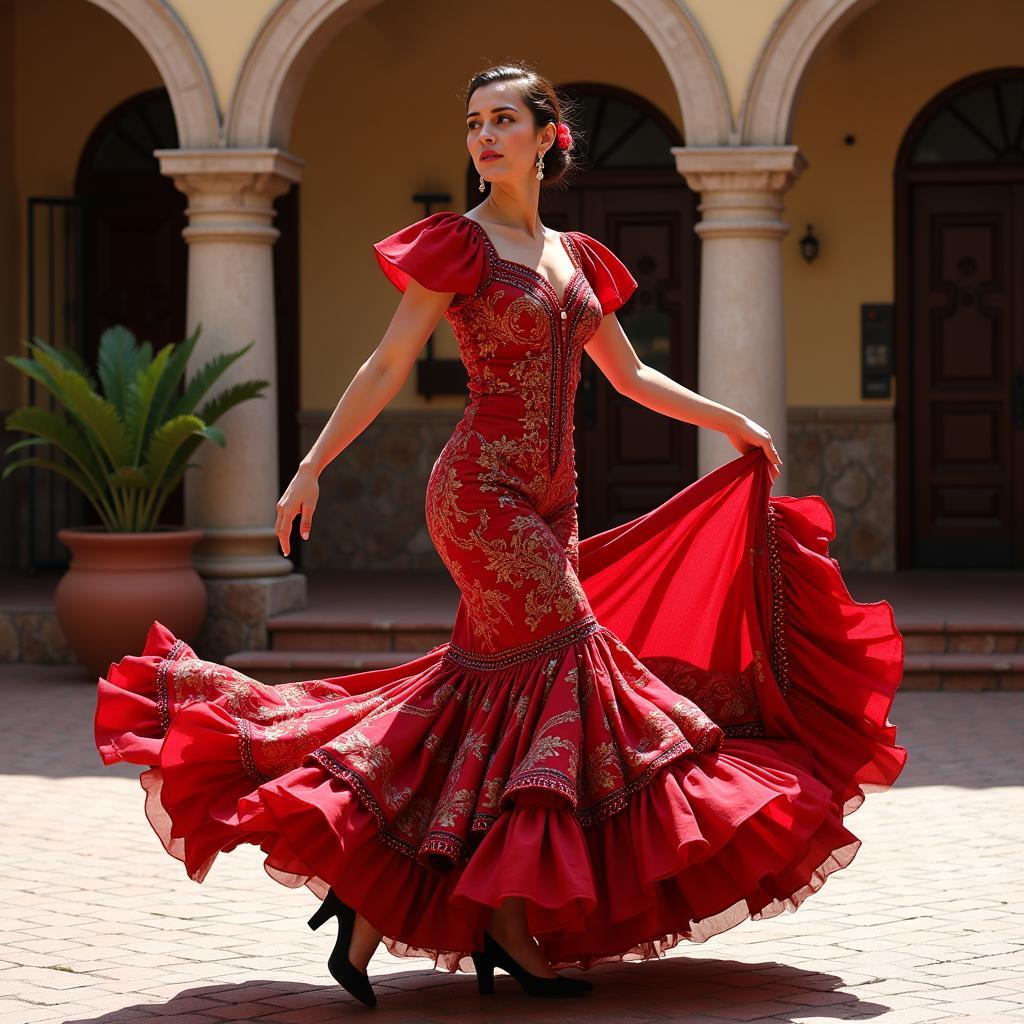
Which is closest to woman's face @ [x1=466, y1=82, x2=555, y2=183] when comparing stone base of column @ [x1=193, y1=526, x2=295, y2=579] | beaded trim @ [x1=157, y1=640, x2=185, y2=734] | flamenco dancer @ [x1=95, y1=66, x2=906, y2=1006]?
flamenco dancer @ [x1=95, y1=66, x2=906, y2=1006]

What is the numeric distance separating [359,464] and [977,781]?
20.0 ft

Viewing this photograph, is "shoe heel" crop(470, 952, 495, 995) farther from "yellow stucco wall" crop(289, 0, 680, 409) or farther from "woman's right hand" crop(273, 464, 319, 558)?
"yellow stucco wall" crop(289, 0, 680, 409)

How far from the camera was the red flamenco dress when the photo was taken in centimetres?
375

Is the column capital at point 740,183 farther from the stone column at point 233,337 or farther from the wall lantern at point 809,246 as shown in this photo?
the wall lantern at point 809,246

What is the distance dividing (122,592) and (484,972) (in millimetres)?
5730

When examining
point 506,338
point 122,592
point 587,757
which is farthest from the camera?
point 122,592

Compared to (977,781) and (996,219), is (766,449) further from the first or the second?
(996,219)

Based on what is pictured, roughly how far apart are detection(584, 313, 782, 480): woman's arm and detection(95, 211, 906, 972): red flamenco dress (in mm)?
54

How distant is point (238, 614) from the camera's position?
991 centimetres

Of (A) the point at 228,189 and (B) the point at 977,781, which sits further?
(A) the point at 228,189

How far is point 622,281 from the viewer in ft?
14.8

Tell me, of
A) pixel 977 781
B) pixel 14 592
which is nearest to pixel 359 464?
pixel 14 592

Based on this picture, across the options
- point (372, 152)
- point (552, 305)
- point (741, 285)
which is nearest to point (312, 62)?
point (372, 152)

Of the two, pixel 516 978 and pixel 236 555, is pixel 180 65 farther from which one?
pixel 516 978
